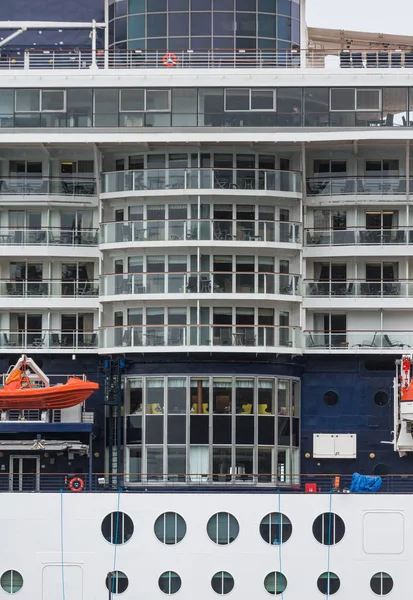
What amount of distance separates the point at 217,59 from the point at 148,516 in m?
14.5

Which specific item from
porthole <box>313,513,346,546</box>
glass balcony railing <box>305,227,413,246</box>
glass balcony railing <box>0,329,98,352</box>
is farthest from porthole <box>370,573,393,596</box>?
glass balcony railing <box>0,329,98,352</box>

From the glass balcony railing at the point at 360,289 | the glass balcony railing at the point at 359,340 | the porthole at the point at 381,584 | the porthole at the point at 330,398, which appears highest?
the glass balcony railing at the point at 360,289

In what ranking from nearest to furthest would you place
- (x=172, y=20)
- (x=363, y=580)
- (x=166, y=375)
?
(x=363, y=580) < (x=166, y=375) < (x=172, y=20)

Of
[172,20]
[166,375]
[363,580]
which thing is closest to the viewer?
[363,580]

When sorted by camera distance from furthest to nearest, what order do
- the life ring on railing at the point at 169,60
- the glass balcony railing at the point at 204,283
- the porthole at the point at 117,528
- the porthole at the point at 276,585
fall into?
the life ring on railing at the point at 169,60, the glass balcony railing at the point at 204,283, the porthole at the point at 117,528, the porthole at the point at 276,585

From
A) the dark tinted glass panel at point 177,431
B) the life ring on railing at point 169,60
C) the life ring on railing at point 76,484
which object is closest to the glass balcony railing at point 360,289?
the dark tinted glass panel at point 177,431

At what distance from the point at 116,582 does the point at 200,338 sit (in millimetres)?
7503

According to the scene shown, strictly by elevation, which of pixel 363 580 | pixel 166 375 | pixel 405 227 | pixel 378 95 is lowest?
pixel 363 580

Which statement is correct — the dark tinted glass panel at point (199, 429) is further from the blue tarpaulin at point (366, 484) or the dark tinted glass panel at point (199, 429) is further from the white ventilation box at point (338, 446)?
the blue tarpaulin at point (366, 484)

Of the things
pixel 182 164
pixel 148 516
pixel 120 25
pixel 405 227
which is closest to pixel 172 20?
pixel 120 25

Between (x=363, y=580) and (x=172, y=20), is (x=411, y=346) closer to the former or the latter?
(x=363, y=580)

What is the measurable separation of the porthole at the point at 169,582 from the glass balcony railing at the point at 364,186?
12.5 m

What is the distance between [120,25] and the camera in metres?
55.0

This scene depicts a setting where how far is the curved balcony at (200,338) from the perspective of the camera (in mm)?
50500
